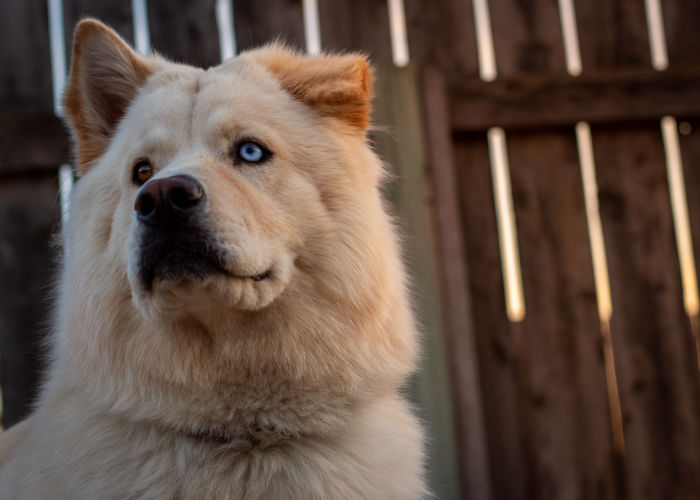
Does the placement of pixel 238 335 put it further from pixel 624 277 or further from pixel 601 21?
pixel 601 21

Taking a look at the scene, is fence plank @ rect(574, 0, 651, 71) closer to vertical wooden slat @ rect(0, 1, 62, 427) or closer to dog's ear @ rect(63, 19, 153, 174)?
dog's ear @ rect(63, 19, 153, 174)

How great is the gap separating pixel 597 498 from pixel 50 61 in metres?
4.01

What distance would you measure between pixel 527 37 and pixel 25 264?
3221mm

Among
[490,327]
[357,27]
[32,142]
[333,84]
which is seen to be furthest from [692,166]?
[32,142]

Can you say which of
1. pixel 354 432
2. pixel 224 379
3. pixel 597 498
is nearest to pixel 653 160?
pixel 597 498

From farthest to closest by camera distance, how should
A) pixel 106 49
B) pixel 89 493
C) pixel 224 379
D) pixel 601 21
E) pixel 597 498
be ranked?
pixel 601 21 < pixel 597 498 < pixel 106 49 < pixel 224 379 < pixel 89 493

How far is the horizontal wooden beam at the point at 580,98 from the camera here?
407cm

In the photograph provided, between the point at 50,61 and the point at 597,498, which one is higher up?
the point at 50,61

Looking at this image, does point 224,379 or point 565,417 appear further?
point 565,417

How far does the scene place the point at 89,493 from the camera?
2139mm

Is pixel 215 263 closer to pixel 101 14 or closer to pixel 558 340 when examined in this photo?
pixel 558 340

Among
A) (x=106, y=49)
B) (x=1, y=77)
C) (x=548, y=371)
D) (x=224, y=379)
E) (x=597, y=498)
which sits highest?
(x=1, y=77)

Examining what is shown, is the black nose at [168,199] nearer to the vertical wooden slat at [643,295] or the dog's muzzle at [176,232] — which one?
the dog's muzzle at [176,232]

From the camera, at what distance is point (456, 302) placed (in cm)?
395
